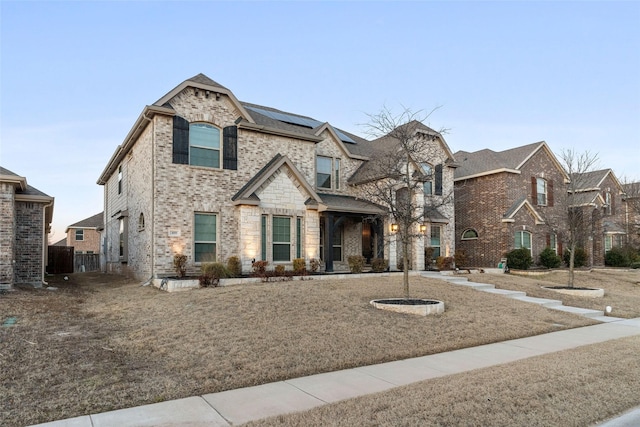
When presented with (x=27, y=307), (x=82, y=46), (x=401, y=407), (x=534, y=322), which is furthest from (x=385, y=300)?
(x=82, y=46)

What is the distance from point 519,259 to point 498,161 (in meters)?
6.32

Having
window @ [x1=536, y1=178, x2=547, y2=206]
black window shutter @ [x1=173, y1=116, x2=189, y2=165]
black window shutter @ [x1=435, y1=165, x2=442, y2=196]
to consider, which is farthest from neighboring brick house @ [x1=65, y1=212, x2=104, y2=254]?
window @ [x1=536, y1=178, x2=547, y2=206]

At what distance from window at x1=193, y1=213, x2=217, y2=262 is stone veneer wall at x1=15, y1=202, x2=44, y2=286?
5799mm

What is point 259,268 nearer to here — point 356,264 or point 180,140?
point 356,264

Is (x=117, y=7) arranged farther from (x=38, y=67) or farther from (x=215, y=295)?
(x=215, y=295)

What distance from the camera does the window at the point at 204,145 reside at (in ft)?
52.0

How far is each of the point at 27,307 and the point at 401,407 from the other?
10.3 metres

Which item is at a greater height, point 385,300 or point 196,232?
point 196,232

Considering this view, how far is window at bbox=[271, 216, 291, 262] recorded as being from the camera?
16719 mm

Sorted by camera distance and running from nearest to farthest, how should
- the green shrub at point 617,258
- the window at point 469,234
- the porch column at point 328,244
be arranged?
the porch column at point 328,244 → the window at point 469,234 → the green shrub at point 617,258

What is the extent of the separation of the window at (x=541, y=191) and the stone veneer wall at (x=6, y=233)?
27.4 m

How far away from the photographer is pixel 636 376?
6074 millimetres

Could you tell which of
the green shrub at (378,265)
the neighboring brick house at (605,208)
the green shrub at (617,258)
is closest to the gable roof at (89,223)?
the green shrub at (378,265)

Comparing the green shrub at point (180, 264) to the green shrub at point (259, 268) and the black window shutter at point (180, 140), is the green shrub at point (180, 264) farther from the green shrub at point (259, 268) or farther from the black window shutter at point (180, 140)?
the black window shutter at point (180, 140)
